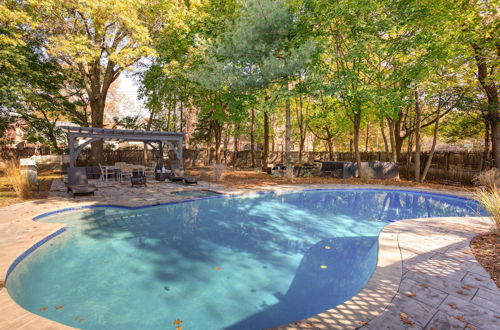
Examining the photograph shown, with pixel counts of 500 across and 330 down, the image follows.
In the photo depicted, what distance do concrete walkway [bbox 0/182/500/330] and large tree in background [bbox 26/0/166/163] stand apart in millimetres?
8545

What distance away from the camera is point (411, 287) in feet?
10.6

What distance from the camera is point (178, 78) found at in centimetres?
1579

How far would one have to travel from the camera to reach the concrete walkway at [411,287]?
2.57 m

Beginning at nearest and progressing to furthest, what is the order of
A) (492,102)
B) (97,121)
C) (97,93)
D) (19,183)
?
(19,183)
(492,102)
(97,93)
(97,121)

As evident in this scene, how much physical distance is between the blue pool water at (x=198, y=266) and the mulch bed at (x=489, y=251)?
1631 millimetres

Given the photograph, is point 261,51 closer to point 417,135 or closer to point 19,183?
point 417,135

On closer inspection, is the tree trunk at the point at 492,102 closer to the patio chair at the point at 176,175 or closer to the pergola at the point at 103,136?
the patio chair at the point at 176,175

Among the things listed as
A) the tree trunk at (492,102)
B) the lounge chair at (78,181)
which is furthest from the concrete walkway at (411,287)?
the tree trunk at (492,102)

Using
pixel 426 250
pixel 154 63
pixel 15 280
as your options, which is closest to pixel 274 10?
pixel 154 63

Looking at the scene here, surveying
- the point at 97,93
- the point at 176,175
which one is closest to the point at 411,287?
the point at 176,175

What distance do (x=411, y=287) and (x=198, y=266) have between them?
3521mm

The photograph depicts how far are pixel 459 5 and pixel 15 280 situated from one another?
17204mm

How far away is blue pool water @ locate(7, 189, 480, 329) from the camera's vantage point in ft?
11.0

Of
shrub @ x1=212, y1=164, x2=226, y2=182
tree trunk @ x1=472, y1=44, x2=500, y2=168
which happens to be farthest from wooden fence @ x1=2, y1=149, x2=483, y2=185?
shrub @ x1=212, y1=164, x2=226, y2=182
